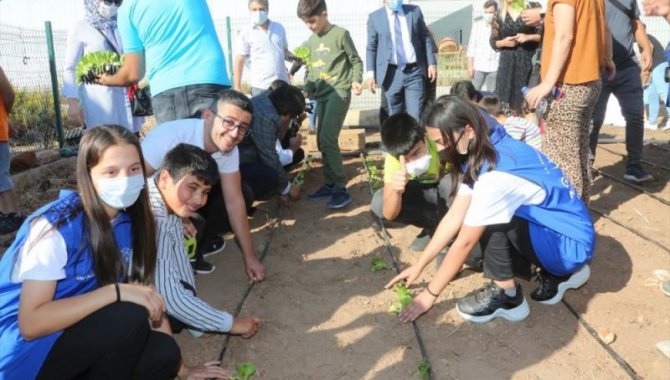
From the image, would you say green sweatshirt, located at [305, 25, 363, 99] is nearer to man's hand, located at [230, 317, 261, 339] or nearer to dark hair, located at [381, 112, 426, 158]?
dark hair, located at [381, 112, 426, 158]

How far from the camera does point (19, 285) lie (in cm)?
188

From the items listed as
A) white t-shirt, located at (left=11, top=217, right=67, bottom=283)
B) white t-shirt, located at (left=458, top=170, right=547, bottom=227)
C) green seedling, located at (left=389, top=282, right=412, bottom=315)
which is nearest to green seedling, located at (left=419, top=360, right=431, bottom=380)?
green seedling, located at (left=389, top=282, right=412, bottom=315)

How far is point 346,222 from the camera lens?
14.6ft

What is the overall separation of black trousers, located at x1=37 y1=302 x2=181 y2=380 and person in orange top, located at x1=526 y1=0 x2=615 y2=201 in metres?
2.80

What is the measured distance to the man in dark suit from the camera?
5.07m

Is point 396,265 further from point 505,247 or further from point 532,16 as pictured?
point 532,16

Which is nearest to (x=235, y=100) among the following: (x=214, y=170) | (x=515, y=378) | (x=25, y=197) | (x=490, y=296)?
(x=214, y=170)

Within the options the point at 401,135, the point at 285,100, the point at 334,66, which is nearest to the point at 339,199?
the point at 285,100

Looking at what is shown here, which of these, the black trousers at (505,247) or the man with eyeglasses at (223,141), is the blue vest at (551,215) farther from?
the man with eyeglasses at (223,141)

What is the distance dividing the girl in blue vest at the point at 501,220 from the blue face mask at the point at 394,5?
261 centimetres

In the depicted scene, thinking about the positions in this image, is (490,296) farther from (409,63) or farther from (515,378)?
(409,63)

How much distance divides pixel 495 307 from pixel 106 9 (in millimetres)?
3586

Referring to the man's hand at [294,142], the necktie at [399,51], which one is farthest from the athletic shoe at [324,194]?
the necktie at [399,51]

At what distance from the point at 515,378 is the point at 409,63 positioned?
10.7 ft
